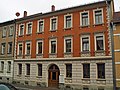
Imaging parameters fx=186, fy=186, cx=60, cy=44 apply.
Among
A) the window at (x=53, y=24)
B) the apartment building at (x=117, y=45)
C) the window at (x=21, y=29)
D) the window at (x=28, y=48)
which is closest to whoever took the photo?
the apartment building at (x=117, y=45)

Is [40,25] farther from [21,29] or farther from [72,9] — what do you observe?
[72,9]

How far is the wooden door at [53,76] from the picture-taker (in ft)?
80.9

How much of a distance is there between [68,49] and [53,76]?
14.1ft

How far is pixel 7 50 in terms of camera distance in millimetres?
31547

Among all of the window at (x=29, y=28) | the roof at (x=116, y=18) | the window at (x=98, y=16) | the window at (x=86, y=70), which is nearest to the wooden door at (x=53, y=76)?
the window at (x=86, y=70)

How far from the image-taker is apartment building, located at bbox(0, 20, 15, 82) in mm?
30422

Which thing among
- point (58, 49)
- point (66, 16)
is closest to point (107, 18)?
point (66, 16)

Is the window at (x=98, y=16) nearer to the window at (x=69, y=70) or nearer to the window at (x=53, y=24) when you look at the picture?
the window at (x=53, y=24)

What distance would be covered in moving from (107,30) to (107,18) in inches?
57.0

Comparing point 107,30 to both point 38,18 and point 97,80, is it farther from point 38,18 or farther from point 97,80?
point 38,18

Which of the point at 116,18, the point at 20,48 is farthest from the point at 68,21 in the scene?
the point at 20,48

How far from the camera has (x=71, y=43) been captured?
23766 millimetres

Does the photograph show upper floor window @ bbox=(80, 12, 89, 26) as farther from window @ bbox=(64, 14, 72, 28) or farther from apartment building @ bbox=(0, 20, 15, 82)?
apartment building @ bbox=(0, 20, 15, 82)

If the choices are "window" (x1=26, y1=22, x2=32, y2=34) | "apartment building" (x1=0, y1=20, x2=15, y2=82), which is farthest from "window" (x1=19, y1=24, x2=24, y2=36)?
"apartment building" (x1=0, y1=20, x2=15, y2=82)
